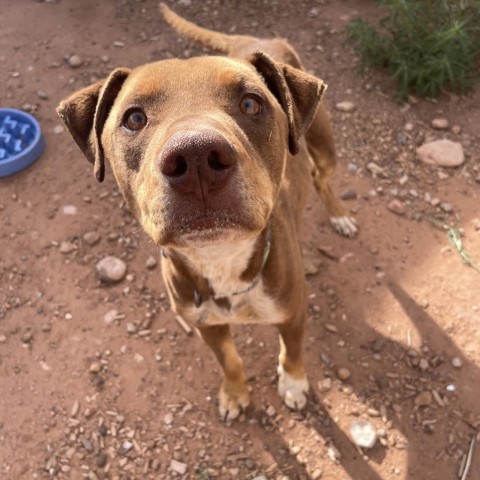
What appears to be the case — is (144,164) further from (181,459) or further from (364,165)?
(364,165)

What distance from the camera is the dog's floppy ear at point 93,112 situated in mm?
2713

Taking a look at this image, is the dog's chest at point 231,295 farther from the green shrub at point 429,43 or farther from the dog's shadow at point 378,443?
the green shrub at point 429,43

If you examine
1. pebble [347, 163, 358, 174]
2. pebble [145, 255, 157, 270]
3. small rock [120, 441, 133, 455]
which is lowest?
small rock [120, 441, 133, 455]

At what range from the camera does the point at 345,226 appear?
4.62 meters

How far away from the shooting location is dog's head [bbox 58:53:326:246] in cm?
206

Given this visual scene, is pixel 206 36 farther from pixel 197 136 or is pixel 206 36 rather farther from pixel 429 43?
pixel 197 136

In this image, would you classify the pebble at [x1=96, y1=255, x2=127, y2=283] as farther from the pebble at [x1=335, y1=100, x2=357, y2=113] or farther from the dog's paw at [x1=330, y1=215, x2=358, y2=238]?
the pebble at [x1=335, y1=100, x2=357, y2=113]

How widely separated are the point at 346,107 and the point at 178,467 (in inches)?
140

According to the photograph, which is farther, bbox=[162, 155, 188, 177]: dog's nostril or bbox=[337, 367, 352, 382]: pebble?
bbox=[337, 367, 352, 382]: pebble

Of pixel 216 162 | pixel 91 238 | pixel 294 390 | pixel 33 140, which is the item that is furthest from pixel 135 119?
pixel 33 140

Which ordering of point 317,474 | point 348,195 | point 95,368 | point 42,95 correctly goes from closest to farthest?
point 317,474 < point 95,368 < point 348,195 < point 42,95

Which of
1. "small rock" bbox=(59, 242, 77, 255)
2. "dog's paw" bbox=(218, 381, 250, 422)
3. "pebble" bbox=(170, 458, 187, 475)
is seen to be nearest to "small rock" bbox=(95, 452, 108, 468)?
"pebble" bbox=(170, 458, 187, 475)

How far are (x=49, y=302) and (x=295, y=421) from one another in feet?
6.70

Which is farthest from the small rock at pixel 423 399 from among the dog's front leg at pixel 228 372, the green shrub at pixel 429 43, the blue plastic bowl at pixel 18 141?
the blue plastic bowl at pixel 18 141
